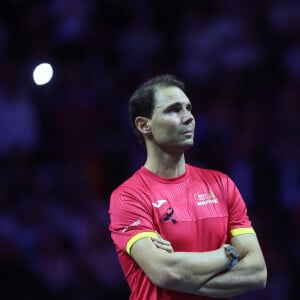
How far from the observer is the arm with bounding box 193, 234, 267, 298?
13.4 feet

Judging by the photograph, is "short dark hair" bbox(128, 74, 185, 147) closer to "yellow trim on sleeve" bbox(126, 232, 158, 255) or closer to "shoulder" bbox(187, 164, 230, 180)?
"shoulder" bbox(187, 164, 230, 180)

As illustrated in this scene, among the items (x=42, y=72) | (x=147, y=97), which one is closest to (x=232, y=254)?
(x=147, y=97)

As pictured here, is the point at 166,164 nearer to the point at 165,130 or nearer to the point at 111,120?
the point at 165,130

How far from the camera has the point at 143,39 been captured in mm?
9078

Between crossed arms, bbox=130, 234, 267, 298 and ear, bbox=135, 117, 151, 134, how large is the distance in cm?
78

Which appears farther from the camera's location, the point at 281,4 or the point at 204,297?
the point at 281,4

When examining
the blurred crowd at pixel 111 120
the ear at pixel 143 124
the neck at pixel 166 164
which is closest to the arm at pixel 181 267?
the neck at pixel 166 164

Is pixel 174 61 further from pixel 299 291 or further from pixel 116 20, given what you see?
pixel 299 291

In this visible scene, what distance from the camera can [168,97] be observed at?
4520mm

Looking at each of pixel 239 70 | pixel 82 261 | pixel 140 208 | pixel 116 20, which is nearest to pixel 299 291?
pixel 82 261

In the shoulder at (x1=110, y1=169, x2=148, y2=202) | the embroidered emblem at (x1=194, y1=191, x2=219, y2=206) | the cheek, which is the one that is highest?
the cheek

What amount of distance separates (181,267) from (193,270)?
0.22 feet

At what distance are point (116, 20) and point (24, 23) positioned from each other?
1.15 m

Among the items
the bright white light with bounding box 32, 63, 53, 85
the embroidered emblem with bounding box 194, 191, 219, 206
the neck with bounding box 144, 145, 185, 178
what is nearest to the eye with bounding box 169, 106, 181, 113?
the neck with bounding box 144, 145, 185, 178
